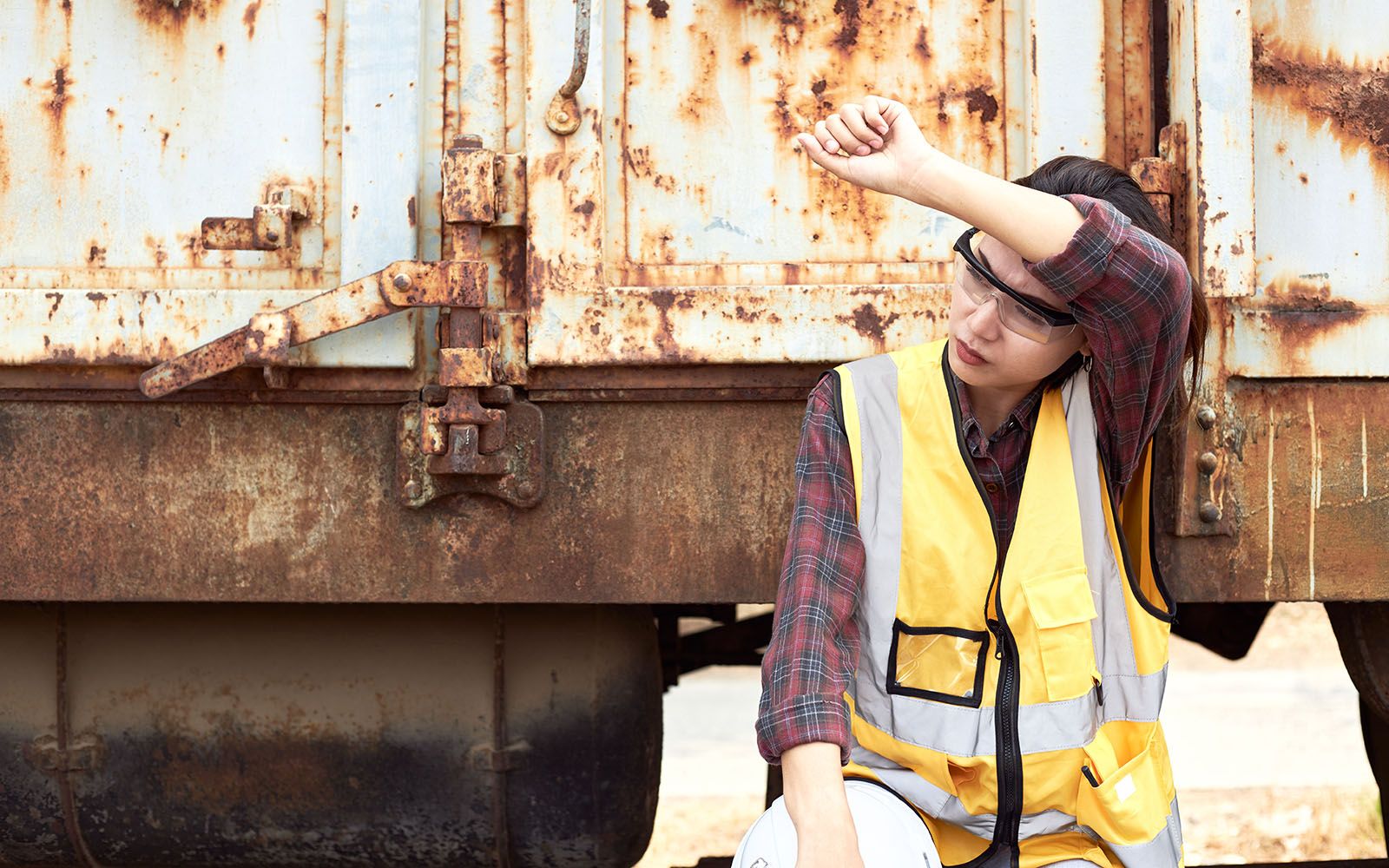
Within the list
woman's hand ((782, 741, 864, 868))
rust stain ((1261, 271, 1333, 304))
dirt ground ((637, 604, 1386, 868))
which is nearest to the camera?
woman's hand ((782, 741, 864, 868))

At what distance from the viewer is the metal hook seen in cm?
162

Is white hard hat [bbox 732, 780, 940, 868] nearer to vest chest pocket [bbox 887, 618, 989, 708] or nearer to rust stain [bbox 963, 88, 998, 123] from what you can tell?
vest chest pocket [bbox 887, 618, 989, 708]

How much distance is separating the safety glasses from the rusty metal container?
33 centimetres

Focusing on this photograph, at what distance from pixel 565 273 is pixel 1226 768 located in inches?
144

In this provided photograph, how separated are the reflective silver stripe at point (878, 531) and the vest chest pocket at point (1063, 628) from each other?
16cm

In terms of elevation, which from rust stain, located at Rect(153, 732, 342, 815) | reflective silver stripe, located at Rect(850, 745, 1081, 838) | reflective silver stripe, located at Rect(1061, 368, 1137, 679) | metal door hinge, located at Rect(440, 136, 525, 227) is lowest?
rust stain, located at Rect(153, 732, 342, 815)

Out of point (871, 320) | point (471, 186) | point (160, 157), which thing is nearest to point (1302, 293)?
point (871, 320)

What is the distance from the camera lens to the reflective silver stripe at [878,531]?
1.42 metres

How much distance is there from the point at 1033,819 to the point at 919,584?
30cm

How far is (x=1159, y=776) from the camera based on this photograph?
1451 mm

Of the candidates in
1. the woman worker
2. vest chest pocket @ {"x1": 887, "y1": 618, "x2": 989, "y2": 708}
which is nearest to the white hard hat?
the woman worker

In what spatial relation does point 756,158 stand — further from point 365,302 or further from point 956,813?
point 956,813

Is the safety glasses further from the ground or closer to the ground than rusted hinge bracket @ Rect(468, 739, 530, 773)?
further from the ground

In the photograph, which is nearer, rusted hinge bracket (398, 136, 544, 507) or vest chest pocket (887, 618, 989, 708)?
vest chest pocket (887, 618, 989, 708)
